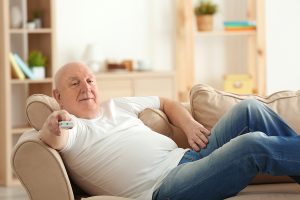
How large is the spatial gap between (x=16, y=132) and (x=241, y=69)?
7.26 feet

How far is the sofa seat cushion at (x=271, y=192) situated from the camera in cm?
288

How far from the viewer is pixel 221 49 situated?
646 centimetres

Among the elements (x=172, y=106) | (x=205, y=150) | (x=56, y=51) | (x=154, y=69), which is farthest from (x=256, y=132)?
(x=154, y=69)

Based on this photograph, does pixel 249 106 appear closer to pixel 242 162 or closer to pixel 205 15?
pixel 242 162

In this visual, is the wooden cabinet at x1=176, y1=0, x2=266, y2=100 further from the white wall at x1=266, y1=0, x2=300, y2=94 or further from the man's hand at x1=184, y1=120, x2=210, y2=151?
the man's hand at x1=184, y1=120, x2=210, y2=151

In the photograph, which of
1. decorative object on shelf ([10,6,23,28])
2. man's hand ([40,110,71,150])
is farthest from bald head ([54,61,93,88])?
decorative object on shelf ([10,6,23,28])

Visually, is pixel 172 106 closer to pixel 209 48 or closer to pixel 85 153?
pixel 85 153

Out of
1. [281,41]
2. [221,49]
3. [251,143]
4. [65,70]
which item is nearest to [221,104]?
[251,143]

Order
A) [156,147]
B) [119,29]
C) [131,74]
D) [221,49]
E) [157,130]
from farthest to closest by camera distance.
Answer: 1. [221,49]
2. [119,29]
3. [131,74]
4. [157,130]
5. [156,147]

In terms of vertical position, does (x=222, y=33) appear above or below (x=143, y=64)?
above

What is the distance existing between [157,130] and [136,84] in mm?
2361

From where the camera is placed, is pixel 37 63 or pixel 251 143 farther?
pixel 37 63

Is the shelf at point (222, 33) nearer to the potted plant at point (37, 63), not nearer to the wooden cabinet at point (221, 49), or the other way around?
the wooden cabinet at point (221, 49)

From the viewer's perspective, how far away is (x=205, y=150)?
10.4 ft
